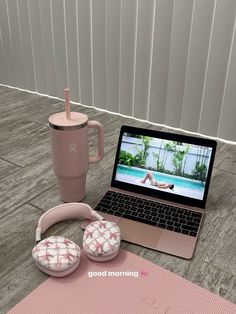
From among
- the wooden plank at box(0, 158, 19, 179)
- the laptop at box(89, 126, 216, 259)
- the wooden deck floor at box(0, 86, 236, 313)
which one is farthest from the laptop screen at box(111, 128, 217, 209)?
the wooden plank at box(0, 158, 19, 179)

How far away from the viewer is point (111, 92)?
1.70 metres

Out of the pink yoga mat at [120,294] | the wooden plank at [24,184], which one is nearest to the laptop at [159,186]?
the pink yoga mat at [120,294]

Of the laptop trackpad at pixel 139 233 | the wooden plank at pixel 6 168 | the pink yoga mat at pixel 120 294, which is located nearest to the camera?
the pink yoga mat at pixel 120 294

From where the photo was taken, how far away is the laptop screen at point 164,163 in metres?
0.84

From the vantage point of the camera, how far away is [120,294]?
0.63 m

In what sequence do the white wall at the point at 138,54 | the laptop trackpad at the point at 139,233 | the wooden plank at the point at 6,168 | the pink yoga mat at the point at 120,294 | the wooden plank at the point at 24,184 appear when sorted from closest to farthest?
the pink yoga mat at the point at 120,294, the laptop trackpad at the point at 139,233, the wooden plank at the point at 24,184, the wooden plank at the point at 6,168, the white wall at the point at 138,54

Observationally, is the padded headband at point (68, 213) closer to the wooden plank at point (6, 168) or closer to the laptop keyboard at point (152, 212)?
the laptop keyboard at point (152, 212)

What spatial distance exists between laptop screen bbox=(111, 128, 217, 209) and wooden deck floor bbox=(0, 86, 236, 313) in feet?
0.35

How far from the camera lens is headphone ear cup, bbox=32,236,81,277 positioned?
643 millimetres

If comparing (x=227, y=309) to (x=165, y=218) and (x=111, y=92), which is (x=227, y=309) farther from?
(x=111, y=92)

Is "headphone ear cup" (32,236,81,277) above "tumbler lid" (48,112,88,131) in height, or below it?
below

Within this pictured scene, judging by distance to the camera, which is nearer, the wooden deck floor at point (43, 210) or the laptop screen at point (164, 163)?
the wooden deck floor at point (43, 210)

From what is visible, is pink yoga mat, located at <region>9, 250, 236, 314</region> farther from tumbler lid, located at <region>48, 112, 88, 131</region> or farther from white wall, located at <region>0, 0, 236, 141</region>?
white wall, located at <region>0, 0, 236, 141</region>

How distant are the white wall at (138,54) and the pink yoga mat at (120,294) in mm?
928
